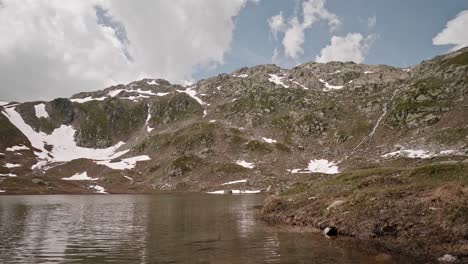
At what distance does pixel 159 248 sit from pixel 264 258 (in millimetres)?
9563

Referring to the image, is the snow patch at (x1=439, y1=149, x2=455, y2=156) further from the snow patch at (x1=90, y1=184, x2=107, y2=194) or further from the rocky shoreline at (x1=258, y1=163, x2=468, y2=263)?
the snow patch at (x1=90, y1=184, x2=107, y2=194)

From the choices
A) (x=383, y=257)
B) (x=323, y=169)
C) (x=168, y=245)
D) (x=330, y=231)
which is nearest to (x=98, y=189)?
(x=323, y=169)

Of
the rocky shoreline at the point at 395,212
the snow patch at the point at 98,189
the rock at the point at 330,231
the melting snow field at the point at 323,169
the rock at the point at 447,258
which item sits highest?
the melting snow field at the point at 323,169

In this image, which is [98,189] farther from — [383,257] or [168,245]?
[383,257]

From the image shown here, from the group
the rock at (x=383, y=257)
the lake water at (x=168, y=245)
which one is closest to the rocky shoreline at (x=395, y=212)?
the rock at (x=383, y=257)


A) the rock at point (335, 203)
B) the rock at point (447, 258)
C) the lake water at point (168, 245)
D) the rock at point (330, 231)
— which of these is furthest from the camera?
the rock at point (335, 203)

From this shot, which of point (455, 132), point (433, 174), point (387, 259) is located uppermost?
point (455, 132)

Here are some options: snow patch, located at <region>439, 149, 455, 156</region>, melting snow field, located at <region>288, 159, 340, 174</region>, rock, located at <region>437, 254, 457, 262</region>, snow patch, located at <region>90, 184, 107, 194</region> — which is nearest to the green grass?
rock, located at <region>437, 254, 457, 262</region>

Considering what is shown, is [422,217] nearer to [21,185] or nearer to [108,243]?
[108,243]

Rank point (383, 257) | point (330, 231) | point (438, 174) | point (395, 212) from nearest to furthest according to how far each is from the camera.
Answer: point (383, 257), point (395, 212), point (330, 231), point (438, 174)

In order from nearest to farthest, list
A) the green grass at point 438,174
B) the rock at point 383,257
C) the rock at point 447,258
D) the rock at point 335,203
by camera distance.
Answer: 1. the rock at point 447,258
2. the rock at point 383,257
3. the green grass at point 438,174
4. the rock at point 335,203

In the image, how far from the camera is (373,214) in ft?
120

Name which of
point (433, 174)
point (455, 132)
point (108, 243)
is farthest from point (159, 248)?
point (455, 132)

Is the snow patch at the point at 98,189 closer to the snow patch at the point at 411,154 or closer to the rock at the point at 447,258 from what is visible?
the snow patch at the point at 411,154
